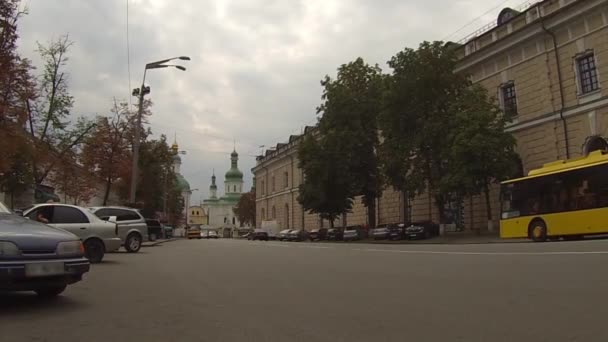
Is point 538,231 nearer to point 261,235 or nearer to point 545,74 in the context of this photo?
point 545,74

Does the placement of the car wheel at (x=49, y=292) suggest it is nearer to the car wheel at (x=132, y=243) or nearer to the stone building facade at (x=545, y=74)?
the car wheel at (x=132, y=243)

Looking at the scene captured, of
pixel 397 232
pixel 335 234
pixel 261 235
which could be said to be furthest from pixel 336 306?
pixel 261 235

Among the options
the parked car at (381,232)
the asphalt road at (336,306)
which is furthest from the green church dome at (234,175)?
the asphalt road at (336,306)

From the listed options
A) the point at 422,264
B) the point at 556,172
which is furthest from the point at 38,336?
the point at 556,172

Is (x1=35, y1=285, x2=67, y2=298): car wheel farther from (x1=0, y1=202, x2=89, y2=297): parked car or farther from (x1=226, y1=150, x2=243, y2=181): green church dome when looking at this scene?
(x1=226, y1=150, x2=243, y2=181): green church dome

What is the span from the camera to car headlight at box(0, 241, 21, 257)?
21.6 feet

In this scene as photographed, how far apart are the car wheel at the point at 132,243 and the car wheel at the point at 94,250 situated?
668cm

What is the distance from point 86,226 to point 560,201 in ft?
57.5

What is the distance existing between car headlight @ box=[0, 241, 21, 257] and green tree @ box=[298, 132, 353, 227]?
37343 millimetres

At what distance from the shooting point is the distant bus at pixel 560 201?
66.4 feet

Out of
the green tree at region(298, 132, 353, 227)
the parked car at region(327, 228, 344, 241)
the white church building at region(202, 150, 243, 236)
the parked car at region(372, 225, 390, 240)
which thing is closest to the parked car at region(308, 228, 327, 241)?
the parked car at region(327, 228, 344, 241)

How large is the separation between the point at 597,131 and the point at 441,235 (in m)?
11.4

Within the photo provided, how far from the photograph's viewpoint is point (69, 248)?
730cm

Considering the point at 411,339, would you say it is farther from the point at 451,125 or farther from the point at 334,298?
the point at 451,125
